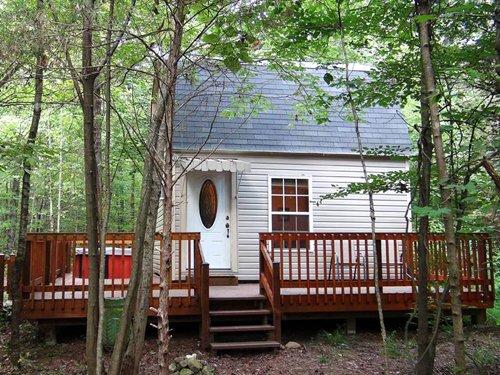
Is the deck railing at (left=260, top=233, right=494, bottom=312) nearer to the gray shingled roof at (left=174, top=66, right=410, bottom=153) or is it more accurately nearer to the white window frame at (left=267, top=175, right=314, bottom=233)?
the white window frame at (left=267, top=175, right=314, bottom=233)

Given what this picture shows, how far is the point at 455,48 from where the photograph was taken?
4.62 meters

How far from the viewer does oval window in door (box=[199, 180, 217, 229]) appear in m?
8.66

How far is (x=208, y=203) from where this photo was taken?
875cm

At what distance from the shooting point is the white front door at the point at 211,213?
28.2 feet

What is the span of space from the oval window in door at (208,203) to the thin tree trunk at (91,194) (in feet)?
15.5

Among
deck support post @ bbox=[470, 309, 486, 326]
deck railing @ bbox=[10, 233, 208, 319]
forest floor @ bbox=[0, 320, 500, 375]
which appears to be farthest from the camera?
deck support post @ bbox=[470, 309, 486, 326]

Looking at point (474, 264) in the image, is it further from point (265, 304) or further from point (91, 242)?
point (91, 242)

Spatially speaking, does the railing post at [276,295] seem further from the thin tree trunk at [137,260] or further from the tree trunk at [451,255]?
the tree trunk at [451,255]

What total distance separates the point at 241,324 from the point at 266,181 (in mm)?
3158

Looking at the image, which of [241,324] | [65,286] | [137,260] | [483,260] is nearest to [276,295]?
[241,324]

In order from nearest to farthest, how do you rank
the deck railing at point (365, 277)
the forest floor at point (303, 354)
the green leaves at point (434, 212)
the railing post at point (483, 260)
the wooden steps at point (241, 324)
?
the green leaves at point (434, 212) → the forest floor at point (303, 354) → the wooden steps at point (241, 324) → the deck railing at point (365, 277) → the railing post at point (483, 260)

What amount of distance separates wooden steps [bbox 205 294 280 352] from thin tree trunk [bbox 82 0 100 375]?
231 cm

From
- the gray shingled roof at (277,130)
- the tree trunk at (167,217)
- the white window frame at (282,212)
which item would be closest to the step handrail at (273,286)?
the white window frame at (282,212)

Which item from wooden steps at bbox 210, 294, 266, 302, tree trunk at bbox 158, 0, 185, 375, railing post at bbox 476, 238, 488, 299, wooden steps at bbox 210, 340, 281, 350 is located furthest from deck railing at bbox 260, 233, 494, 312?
tree trunk at bbox 158, 0, 185, 375
